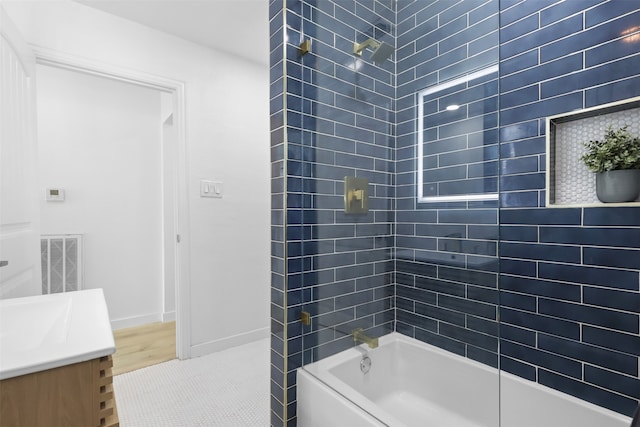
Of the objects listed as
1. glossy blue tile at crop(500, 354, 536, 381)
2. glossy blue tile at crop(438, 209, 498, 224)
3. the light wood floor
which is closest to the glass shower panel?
glossy blue tile at crop(438, 209, 498, 224)

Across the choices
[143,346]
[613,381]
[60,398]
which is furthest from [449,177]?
[143,346]

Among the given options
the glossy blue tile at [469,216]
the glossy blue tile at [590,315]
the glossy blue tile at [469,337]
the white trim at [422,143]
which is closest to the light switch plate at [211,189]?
the white trim at [422,143]

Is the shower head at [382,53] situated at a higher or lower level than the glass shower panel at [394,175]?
higher

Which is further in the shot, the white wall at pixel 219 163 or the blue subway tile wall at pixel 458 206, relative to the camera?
the white wall at pixel 219 163

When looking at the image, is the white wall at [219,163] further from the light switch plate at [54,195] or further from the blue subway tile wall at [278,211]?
the light switch plate at [54,195]

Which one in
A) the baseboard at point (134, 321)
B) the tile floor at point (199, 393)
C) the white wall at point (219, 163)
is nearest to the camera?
the tile floor at point (199, 393)

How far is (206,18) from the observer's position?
2.22 meters

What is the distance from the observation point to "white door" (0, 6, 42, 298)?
131 centimetres

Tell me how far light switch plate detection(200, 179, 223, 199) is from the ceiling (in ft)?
3.47

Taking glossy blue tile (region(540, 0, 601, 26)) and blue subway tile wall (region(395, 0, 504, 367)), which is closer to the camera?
glossy blue tile (region(540, 0, 601, 26))

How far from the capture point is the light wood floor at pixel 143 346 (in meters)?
2.39

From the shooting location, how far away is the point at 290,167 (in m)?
1.49

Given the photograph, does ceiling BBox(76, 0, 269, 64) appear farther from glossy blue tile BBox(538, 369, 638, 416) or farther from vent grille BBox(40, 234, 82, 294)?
glossy blue tile BBox(538, 369, 638, 416)

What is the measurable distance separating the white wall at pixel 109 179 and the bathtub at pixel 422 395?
2360 mm
